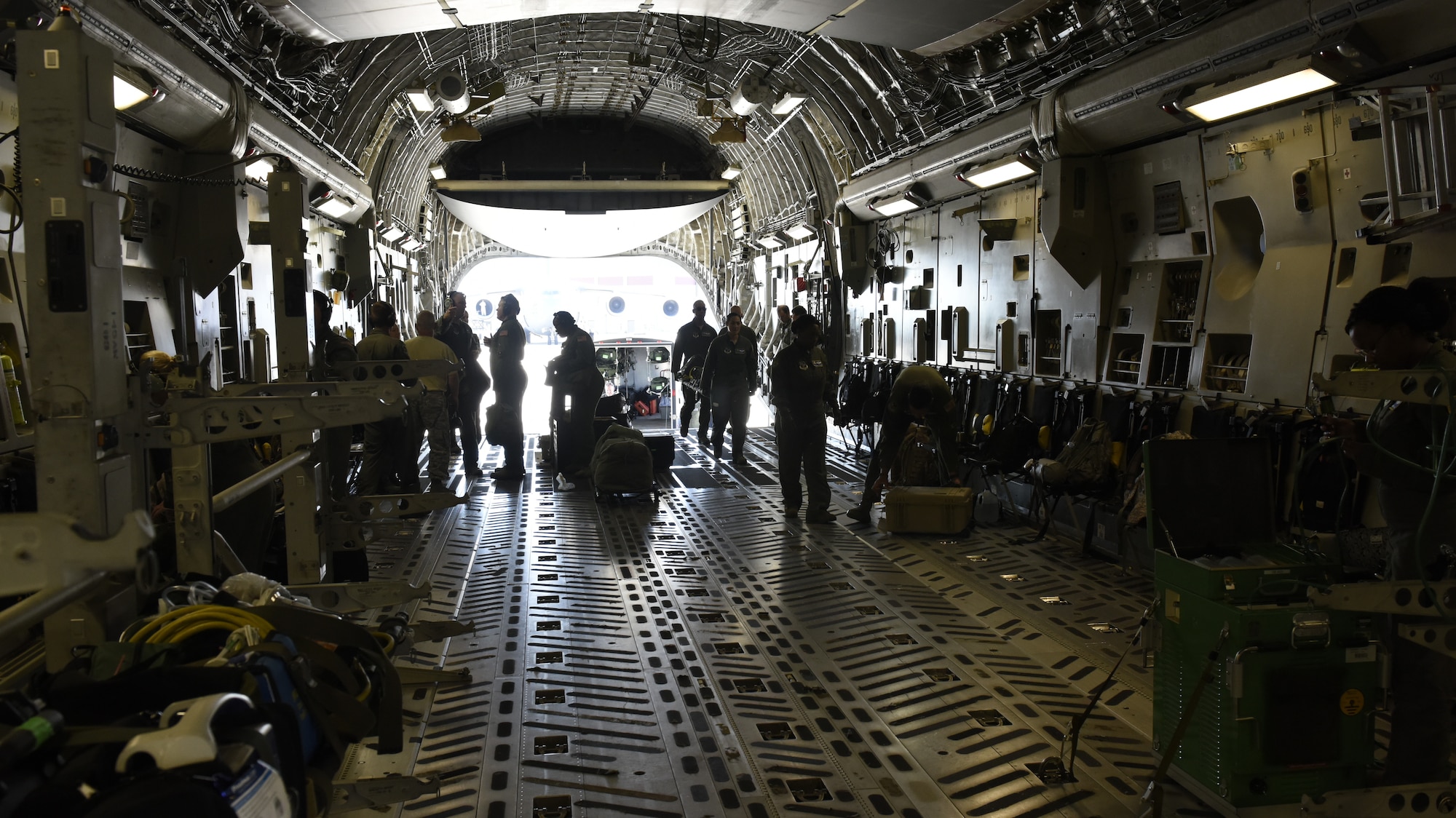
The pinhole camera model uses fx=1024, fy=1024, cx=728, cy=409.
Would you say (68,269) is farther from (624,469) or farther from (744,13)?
(744,13)

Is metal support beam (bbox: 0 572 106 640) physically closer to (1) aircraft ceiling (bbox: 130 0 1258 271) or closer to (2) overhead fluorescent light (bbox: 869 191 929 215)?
(1) aircraft ceiling (bbox: 130 0 1258 271)

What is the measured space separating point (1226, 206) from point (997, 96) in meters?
2.78

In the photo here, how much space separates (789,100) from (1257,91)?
7.83m

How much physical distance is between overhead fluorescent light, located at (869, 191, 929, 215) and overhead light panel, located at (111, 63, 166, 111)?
756 cm

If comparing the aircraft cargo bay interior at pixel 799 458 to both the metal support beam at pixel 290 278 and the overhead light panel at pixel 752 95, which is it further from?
the overhead light panel at pixel 752 95

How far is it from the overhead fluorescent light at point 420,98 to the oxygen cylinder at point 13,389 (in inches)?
290

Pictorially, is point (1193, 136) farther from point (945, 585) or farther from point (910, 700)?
point (910, 700)

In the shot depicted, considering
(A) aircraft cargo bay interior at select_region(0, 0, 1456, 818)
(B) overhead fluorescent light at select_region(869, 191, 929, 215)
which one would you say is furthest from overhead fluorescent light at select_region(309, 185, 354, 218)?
(B) overhead fluorescent light at select_region(869, 191, 929, 215)

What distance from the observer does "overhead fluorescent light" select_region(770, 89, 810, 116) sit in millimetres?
13055

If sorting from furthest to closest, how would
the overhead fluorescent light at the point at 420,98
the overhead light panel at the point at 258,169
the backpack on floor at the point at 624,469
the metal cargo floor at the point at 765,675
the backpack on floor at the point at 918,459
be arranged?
the overhead fluorescent light at the point at 420,98 → the backpack on floor at the point at 624,469 → the overhead light panel at the point at 258,169 → the backpack on floor at the point at 918,459 → the metal cargo floor at the point at 765,675

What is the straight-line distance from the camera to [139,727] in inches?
83.0

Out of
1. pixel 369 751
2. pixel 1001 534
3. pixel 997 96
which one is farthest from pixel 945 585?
pixel 997 96

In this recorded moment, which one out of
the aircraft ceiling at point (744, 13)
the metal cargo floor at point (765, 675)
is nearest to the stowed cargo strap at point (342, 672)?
the metal cargo floor at point (765, 675)

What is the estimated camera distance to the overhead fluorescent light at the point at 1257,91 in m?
5.61
